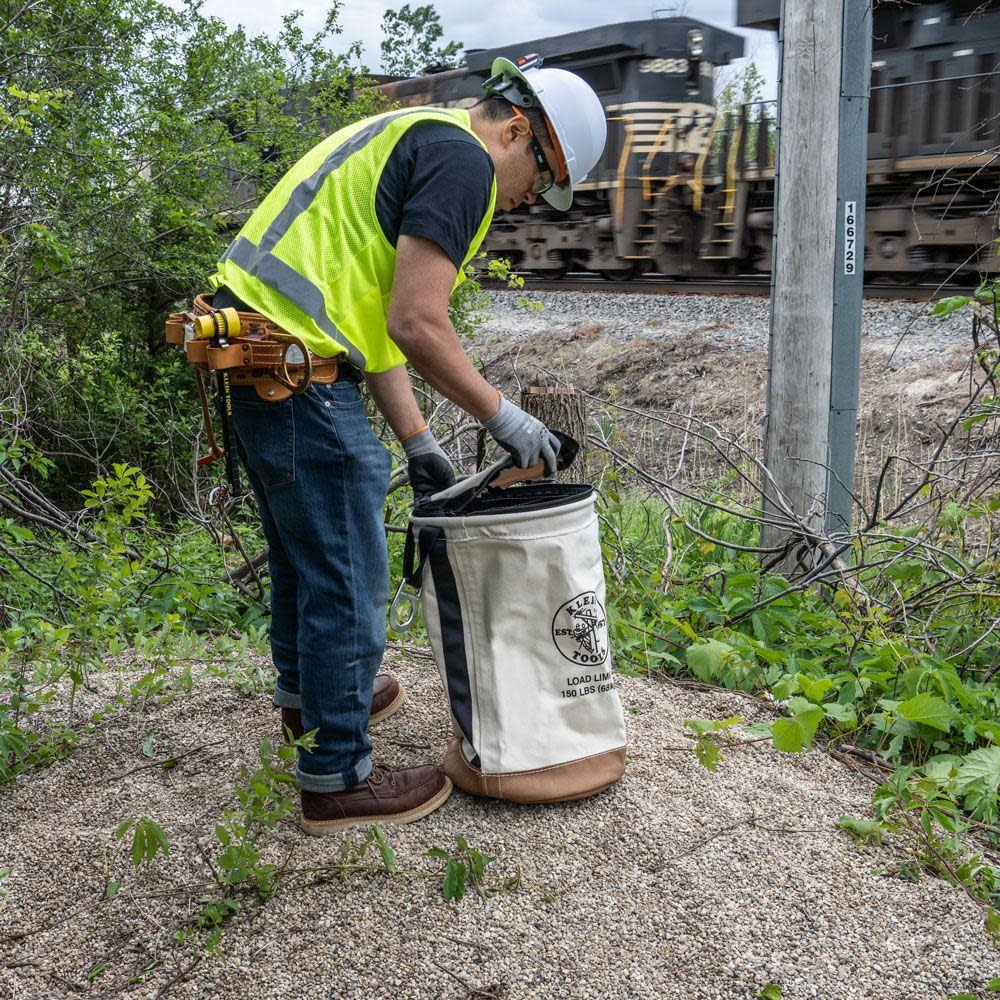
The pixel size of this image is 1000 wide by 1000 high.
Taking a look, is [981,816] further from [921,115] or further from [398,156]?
[921,115]

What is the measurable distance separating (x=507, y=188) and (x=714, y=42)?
563 inches

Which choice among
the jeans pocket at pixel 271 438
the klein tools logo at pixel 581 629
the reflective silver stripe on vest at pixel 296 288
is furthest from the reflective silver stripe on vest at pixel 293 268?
the klein tools logo at pixel 581 629

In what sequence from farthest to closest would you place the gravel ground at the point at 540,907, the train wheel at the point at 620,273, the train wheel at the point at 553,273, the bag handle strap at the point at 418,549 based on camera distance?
the train wheel at the point at 553,273 → the train wheel at the point at 620,273 → the bag handle strap at the point at 418,549 → the gravel ground at the point at 540,907

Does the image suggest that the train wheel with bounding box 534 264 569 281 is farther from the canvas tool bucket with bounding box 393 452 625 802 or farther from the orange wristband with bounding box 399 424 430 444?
the canvas tool bucket with bounding box 393 452 625 802

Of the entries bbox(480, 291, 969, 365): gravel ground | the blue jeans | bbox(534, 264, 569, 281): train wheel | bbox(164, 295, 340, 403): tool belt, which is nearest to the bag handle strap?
the blue jeans

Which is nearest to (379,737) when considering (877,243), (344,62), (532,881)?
(532,881)

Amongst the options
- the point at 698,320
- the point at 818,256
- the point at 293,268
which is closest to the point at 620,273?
the point at 698,320

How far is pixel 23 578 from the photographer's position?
5496mm

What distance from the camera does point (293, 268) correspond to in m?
2.38

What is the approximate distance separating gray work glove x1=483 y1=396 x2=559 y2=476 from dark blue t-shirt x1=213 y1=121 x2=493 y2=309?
0.40 meters

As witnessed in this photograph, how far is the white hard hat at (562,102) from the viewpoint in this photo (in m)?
2.49

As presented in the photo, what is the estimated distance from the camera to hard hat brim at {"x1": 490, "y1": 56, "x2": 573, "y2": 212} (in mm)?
2473

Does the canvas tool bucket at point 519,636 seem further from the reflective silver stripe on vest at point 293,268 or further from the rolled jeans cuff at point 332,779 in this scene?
the reflective silver stripe on vest at point 293,268

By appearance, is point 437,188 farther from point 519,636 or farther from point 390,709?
point 390,709
